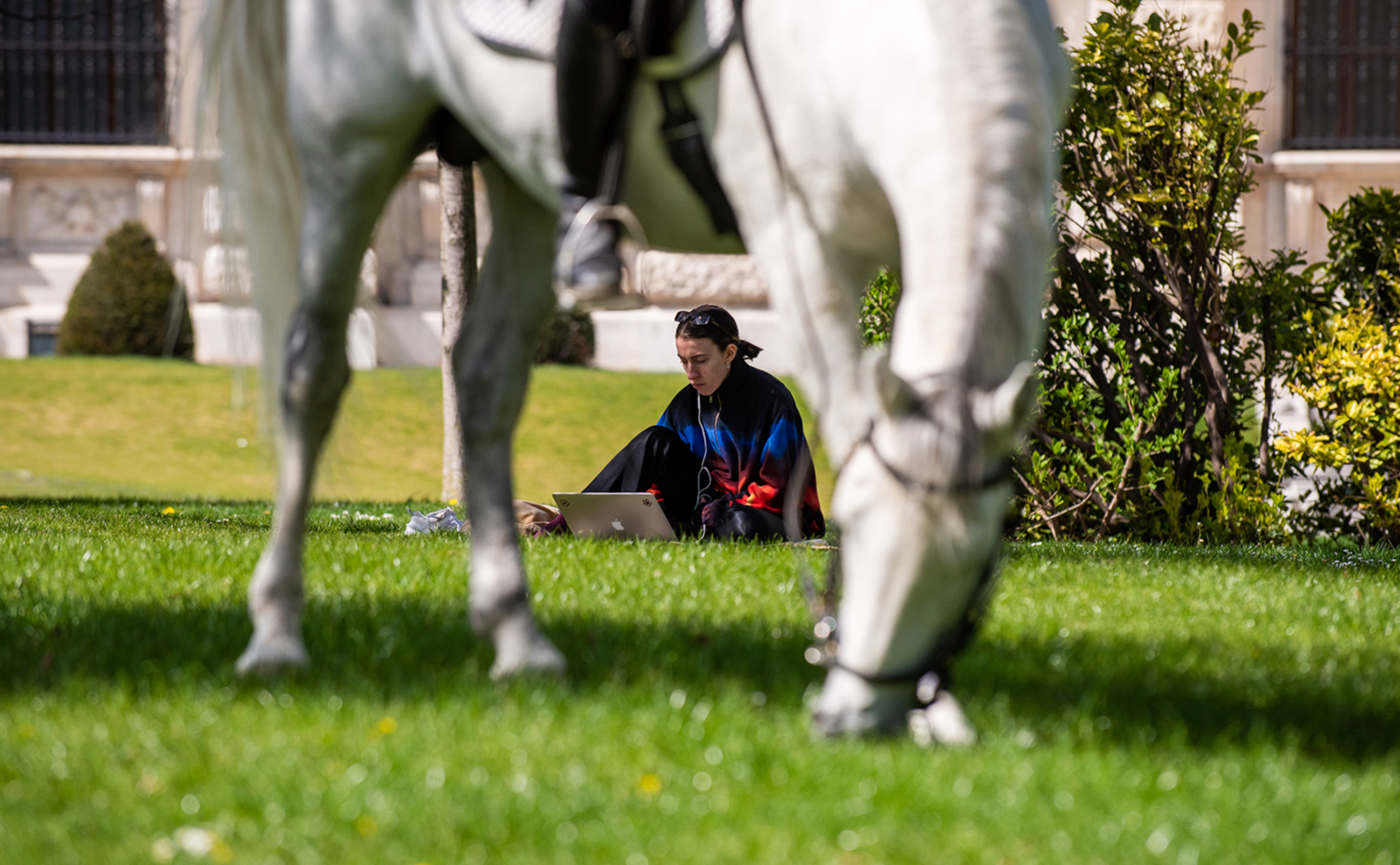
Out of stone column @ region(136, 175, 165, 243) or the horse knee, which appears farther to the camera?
stone column @ region(136, 175, 165, 243)

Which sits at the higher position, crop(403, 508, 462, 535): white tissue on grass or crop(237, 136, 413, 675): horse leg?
crop(237, 136, 413, 675): horse leg

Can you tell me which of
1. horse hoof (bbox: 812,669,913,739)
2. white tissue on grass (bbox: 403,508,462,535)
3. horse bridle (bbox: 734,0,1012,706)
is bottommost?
white tissue on grass (bbox: 403,508,462,535)

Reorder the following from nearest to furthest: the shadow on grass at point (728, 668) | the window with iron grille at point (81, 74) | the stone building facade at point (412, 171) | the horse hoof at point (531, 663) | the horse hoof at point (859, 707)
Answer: the horse hoof at point (859, 707) < the shadow on grass at point (728, 668) < the horse hoof at point (531, 663) < the stone building facade at point (412, 171) < the window with iron grille at point (81, 74)

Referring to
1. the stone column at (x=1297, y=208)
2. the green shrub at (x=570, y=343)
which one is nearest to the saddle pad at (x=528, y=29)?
the green shrub at (x=570, y=343)

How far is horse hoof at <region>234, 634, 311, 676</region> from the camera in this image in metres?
3.34

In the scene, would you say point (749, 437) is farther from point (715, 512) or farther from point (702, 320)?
point (702, 320)

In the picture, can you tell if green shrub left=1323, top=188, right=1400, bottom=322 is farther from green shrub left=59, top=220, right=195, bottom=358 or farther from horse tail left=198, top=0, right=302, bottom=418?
green shrub left=59, top=220, right=195, bottom=358

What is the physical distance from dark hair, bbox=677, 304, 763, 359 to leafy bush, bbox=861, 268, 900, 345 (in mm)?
1435

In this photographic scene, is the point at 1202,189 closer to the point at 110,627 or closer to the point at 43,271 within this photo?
the point at 110,627

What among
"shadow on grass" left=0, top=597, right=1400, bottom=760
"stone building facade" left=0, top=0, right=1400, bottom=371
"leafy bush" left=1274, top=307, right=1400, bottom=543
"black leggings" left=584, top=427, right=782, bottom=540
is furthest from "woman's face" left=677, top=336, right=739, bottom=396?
"stone building facade" left=0, top=0, right=1400, bottom=371

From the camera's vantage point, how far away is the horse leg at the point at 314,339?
138 inches

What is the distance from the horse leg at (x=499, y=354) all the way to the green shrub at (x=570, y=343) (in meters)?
14.2

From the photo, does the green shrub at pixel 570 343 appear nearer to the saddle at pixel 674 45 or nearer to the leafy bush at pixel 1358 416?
the leafy bush at pixel 1358 416

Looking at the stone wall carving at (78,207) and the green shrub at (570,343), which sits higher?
the stone wall carving at (78,207)
